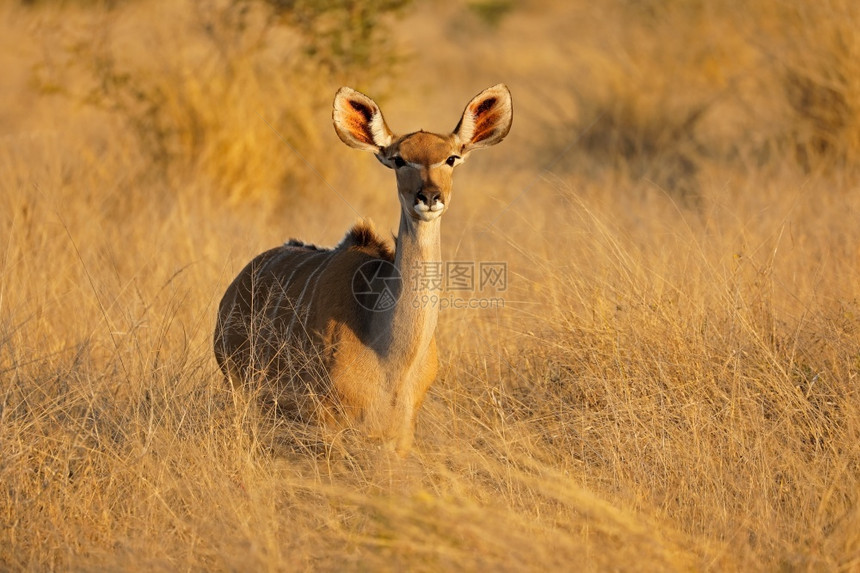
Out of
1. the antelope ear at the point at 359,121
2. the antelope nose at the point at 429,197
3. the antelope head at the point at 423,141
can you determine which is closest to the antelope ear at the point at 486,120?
the antelope head at the point at 423,141

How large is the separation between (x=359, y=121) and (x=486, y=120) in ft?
1.93

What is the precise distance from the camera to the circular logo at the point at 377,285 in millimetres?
4594

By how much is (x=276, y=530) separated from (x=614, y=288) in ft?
7.27

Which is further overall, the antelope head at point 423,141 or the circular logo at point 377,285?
the circular logo at point 377,285

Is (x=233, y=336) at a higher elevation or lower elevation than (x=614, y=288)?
lower

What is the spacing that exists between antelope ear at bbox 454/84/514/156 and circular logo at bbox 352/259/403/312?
25.3 inches

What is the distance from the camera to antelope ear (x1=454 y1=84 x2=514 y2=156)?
4.78 m

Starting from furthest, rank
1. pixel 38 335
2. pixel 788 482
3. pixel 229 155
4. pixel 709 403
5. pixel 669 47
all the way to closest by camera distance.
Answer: pixel 669 47 → pixel 229 155 → pixel 38 335 → pixel 709 403 → pixel 788 482

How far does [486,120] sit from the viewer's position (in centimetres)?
490

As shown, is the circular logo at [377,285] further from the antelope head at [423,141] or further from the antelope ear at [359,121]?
the antelope ear at [359,121]

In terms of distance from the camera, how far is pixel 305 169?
32.2ft

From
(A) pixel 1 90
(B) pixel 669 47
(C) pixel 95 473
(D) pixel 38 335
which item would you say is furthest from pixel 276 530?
(A) pixel 1 90

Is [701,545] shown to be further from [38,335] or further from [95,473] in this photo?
[38,335]

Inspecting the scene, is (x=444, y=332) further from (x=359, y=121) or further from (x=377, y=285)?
(x=359, y=121)
